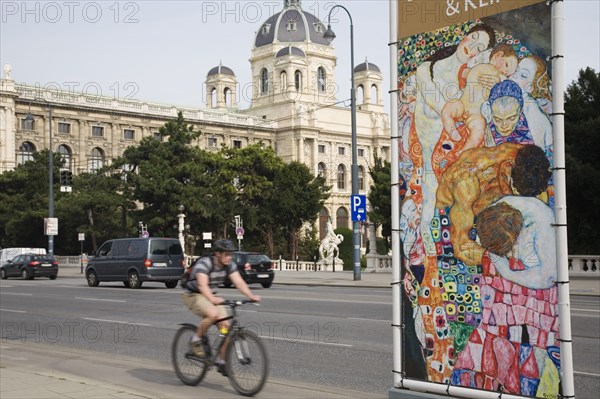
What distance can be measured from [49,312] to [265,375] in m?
12.1

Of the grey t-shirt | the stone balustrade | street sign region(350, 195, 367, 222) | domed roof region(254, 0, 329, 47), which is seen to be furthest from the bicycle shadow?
domed roof region(254, 0, 329, 47)

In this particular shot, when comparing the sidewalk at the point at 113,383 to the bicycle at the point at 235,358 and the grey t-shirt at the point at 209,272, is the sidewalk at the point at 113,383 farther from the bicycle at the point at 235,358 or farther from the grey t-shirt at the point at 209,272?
the grey t-shirt at the point at 209,272

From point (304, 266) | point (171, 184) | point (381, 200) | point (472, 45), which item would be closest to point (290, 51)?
point (171, 184)

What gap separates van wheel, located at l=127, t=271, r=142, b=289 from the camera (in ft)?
94.2

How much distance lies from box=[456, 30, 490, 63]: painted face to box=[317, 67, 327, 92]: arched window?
123 meters

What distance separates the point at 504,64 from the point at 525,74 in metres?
0.16

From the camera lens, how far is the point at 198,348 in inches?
337

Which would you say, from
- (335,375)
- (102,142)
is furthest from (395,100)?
(102,142)

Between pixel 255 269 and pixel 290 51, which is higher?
pixel 290 51

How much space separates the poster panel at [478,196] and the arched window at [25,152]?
8565 centimetres

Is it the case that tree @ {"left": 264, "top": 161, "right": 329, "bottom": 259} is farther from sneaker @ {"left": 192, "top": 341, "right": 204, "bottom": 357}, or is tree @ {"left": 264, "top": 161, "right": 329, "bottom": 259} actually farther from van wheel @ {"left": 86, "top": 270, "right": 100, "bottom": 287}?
sneaker @ {"left": 192, "top": 341, "right": 204, "bottom": 357}

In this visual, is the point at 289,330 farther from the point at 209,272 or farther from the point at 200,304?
the point at 209,272

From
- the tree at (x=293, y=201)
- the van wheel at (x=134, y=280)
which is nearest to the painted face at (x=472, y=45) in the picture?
the van wheel at (x=134, y=280)

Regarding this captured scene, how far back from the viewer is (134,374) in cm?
945
